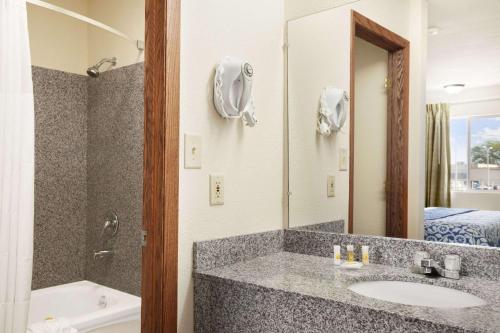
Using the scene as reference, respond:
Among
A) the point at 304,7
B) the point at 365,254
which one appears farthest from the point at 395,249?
the point at 304,7

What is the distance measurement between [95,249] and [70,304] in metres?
0.37

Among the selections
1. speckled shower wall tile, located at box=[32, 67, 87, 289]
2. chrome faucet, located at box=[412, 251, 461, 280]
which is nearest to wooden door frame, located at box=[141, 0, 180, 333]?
chrome faucet, located at box=[412, 251, 461, 280]

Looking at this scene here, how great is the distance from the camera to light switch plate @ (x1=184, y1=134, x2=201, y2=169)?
1487 mm

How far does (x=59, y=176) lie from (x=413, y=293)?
92.2 inches

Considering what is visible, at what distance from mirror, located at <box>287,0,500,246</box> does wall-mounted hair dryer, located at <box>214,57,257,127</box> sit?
0.35m

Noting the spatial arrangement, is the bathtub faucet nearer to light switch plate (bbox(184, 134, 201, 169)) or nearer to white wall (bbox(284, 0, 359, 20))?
light switch plate (bbox(184, 134, 201, 169))

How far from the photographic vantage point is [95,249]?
291 cm

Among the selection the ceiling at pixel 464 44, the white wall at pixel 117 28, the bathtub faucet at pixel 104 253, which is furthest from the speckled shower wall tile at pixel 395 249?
the white wall at pixel 117 28

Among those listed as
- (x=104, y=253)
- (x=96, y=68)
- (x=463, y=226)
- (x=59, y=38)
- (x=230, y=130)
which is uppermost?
(x=59, y=38)

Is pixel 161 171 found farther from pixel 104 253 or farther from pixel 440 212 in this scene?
pixel 104 253

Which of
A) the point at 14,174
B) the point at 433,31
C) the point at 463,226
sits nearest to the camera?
the point at 14,174

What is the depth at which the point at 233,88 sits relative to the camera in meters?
1.62

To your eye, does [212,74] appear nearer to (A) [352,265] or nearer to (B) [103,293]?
(A) [352,265]

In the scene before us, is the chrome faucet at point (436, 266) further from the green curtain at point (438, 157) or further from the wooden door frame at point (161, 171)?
the wooden door frame at point (161, 171)
